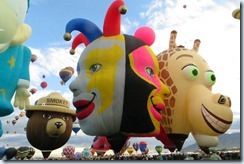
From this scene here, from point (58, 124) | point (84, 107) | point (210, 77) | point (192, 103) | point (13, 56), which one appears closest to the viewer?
point (13, 56)

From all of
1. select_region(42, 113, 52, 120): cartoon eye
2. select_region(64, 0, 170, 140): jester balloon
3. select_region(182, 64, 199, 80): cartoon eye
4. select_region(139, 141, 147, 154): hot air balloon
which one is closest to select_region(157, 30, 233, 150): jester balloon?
select_region(182, 64, 199, 80): cartoon eye

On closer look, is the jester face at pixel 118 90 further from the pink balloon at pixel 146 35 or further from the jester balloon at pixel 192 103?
the pink balloon at pixel 146 35

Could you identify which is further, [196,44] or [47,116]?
[47,116]

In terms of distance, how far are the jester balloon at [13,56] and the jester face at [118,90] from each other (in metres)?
1.27

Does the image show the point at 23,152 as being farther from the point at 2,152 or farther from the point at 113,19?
the point at 113,19

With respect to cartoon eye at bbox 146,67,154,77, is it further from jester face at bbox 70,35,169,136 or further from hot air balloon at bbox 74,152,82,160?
hot air balloon at bbox 74,152,82,160

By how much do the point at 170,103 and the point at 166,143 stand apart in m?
1.28

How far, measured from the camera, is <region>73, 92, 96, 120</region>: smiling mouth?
8320 millimetres

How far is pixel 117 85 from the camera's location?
8.11 m

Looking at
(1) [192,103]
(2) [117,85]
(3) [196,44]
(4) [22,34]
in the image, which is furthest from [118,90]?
(3) [196,44]

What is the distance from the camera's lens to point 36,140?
36.8 ft

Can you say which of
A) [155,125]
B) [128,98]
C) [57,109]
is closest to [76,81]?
[128,98]

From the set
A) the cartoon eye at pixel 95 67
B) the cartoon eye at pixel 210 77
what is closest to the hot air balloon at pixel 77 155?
the cartoon eye at pixel 95 67

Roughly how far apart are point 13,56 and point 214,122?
5200 mm
